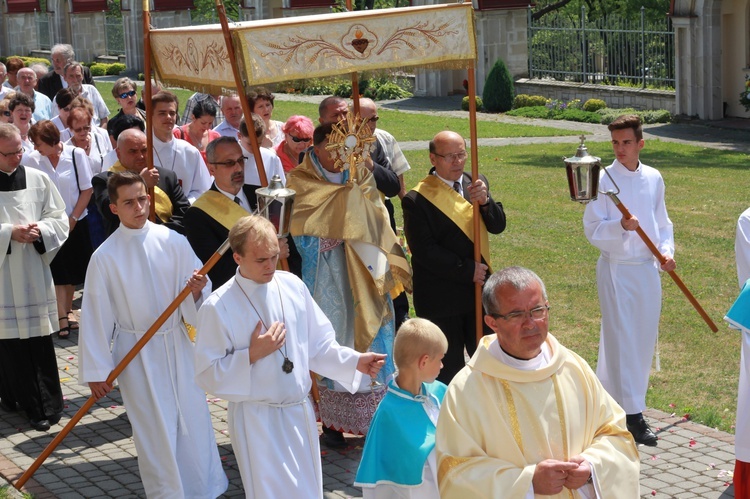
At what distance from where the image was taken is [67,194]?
34.4 ft

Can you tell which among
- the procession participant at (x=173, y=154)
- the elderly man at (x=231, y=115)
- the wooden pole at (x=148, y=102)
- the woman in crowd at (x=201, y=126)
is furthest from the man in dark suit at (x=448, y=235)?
the elderly man at (x=231, y=115)

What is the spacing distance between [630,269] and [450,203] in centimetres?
133

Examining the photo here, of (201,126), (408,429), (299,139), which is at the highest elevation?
(201,126)

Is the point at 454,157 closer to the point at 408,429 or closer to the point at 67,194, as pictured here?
the point at 408,429

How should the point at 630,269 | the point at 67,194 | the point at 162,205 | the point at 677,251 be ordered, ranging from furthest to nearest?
the point at 677,251 → the point at 67,194 → the point at 162,205 → the point at 630,269

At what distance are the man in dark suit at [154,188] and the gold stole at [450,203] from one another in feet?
6.17

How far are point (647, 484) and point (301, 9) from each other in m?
33.1

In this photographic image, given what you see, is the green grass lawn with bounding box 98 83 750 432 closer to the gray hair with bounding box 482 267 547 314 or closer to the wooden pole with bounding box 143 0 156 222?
the wooden pole with bounding box 143 0 156 222

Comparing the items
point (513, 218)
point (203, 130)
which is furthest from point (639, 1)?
point (203, 130)

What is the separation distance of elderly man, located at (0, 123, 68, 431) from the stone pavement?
247mm

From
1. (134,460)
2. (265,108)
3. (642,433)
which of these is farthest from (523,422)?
(265,108)

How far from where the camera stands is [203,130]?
421 inches

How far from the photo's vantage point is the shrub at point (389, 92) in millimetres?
33312

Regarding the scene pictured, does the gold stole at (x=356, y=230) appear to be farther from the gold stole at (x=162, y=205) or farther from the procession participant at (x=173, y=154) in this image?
the procession participant at (x=173, y=154)
